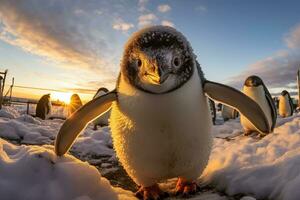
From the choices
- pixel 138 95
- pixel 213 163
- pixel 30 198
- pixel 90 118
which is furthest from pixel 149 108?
pixel 213 163

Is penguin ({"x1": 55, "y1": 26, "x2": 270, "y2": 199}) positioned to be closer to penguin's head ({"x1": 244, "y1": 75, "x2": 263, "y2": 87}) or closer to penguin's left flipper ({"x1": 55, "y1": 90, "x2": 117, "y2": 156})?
penguin's left flipper ({"x1": 55, "y1": 90, "x2": 117, "y2": 156})

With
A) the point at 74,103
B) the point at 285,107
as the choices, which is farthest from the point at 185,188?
the point at 285,107

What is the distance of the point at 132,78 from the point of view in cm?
272

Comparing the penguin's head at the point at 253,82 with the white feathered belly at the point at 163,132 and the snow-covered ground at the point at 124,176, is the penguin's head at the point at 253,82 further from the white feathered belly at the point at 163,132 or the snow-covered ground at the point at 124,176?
the white feathered belly at the point at 163,132

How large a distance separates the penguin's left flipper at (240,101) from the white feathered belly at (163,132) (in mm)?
112

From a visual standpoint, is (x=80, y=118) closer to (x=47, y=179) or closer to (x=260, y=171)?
(x=47, y=179)

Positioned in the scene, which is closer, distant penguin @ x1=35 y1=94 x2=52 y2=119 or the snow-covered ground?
the snow-covered ground

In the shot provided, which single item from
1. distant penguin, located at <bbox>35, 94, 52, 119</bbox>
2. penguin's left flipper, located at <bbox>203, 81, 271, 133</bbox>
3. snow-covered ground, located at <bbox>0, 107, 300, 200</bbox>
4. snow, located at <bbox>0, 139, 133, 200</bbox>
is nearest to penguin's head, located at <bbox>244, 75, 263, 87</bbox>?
snow-covered ground, located at <bbox>0, 107, 300, 200</bbox>

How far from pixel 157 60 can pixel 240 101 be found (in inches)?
39.0

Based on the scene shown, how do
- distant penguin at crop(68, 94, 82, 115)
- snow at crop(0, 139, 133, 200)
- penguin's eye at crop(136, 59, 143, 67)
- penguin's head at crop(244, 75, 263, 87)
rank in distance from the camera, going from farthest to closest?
distant penguin at crop(68, 94, 82, 115)
penguin's head at crop(244, 75, 263, 87)
penguin's eye at crop(136, 59, 143, 67)
snow at crop(0, 139, 133, 200)

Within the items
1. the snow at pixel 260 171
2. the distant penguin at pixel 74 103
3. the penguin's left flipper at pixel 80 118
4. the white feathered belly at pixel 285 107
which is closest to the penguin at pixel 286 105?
the white feathered belly at pixel 285 107

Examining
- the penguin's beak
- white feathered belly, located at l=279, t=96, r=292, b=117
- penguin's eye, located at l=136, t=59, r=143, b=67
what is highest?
white feathered belly, located at l=279, t=96, r=292, b=117

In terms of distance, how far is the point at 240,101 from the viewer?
297 cm

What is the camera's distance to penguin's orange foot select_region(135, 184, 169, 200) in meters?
3.10
